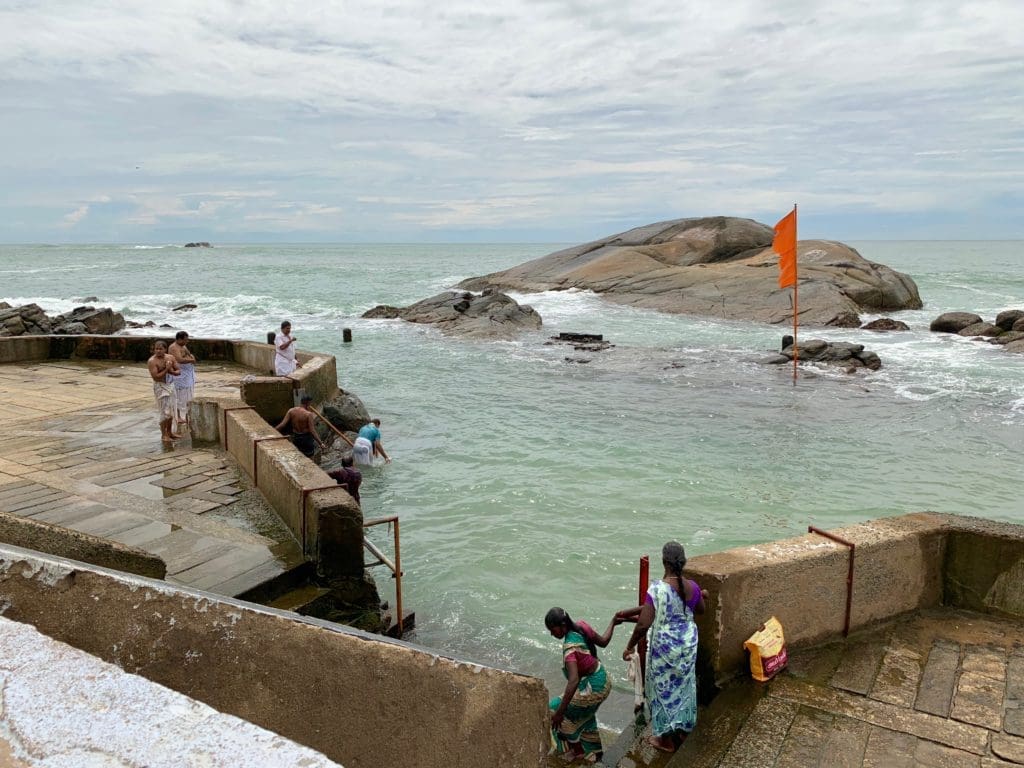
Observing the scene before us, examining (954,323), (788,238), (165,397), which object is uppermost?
(788,238)

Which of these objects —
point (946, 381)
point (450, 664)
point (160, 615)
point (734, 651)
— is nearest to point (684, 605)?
point (734, 651)

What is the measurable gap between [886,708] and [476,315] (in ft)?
88.9

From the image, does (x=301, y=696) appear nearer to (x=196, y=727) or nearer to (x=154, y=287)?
(x=196, y=727)

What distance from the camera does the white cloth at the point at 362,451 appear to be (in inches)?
457

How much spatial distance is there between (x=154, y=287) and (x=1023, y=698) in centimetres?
6410

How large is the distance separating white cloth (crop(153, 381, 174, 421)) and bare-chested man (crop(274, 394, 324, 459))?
142cm

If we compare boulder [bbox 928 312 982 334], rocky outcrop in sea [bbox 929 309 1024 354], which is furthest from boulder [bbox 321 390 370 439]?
boulder [bbox 928 312 982 334]

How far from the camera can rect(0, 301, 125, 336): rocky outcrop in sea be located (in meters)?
25.1

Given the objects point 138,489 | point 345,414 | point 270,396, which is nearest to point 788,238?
point 345,414

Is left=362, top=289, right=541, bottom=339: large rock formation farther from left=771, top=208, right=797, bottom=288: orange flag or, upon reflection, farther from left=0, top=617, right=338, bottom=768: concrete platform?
left=0, top=617, right=338, bottom=768: concrete platform

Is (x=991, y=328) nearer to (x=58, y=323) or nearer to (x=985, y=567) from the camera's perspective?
(x=985, y=567)

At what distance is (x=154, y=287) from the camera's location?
5950 centimetres

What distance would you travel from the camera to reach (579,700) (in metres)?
4.73

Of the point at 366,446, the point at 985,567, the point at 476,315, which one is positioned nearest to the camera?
the point at 985,567
